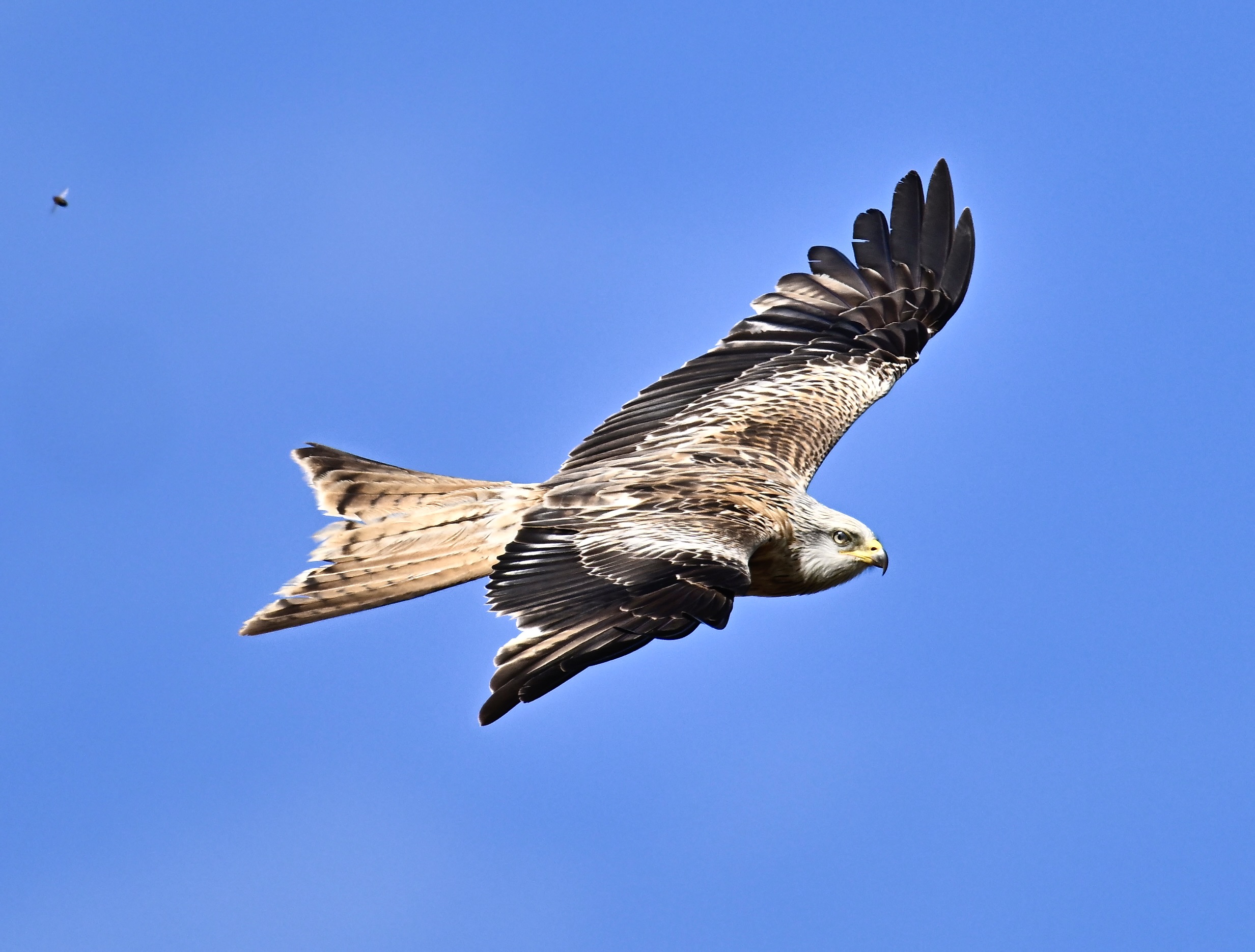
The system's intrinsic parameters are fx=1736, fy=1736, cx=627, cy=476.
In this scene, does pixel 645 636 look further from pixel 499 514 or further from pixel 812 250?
pixel 812 250

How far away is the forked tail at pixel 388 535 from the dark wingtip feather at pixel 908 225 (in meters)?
4.90

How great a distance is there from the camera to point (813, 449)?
13.3m

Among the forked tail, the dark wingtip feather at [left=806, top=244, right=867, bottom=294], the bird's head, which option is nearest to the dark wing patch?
the forked tail

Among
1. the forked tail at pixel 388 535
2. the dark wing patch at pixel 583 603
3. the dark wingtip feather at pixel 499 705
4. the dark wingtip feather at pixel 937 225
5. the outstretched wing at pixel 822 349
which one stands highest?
the dark wingtip feather at pixel 937 225

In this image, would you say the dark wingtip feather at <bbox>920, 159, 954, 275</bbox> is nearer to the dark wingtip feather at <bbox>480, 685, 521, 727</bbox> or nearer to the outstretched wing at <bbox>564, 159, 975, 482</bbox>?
the outstretched wing at <bbox>564, 159, 975, 482</bbox>

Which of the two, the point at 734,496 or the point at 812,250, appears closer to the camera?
the point at 734,496

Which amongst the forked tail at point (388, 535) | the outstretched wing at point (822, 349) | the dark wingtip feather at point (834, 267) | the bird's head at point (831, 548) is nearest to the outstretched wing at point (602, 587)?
the forked tail at point (388, 535)

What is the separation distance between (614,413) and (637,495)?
1905mm

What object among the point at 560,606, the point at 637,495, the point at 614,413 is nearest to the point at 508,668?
the point at 560,606

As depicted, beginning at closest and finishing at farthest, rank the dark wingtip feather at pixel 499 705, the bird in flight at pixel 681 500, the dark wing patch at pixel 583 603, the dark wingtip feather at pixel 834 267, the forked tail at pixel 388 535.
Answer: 1. the dark wingtip feather at pixel 499 705
2. the dark wing patch at pixel 583 603
3. the bird in flight at pixel 681 500
4. the forked tail at pixel 388 535
5. the dark wingtip feather at pixel 834 267

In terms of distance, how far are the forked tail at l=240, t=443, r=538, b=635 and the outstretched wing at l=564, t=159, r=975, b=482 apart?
42.1 inches

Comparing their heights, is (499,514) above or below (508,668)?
above

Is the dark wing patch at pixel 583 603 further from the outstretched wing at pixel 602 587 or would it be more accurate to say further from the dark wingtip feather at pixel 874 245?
the dark wingtip feather at pixel 874 245

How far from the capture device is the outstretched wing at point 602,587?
9422 millimetres
